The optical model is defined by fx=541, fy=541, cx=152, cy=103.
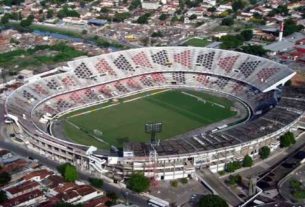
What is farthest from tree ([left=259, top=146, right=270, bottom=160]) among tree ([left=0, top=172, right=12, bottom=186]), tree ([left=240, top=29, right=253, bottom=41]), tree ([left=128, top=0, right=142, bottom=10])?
tree ([left=128, top=0, right=142, bottom=10])

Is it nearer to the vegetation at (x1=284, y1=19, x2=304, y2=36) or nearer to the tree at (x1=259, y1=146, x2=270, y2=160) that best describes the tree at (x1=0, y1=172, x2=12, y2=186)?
the tree at (x1=259, y1=146, x2=270, y2=160)

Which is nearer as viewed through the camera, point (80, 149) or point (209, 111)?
point (80, 149)

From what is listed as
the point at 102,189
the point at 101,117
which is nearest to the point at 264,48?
the point at 101,117

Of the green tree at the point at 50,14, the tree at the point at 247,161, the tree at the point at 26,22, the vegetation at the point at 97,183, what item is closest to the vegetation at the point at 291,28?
the green tree at the point at 50,14

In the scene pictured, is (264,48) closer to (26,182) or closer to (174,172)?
(174,172)

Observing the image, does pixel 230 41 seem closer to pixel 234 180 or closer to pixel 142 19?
pixel 142 19

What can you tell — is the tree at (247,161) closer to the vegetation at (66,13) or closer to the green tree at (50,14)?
the vegetation at (66,13)

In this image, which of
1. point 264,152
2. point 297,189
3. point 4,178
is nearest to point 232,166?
point 264,152
